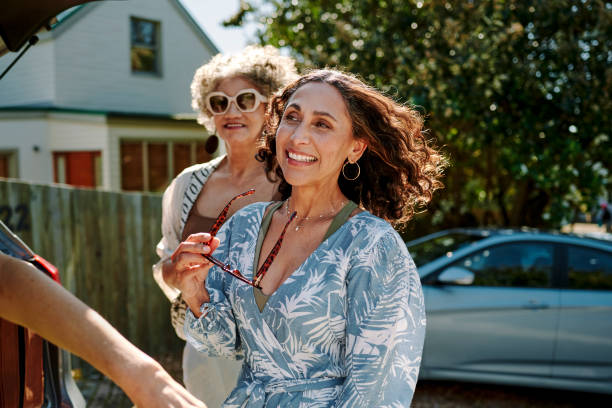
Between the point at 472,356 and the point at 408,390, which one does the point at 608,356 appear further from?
the point at 408,390

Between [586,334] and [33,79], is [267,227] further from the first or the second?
[33,79]

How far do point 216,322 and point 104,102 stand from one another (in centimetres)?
1291

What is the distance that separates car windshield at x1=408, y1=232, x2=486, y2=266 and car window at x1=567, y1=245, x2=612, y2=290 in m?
0.81

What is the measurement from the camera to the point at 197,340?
195 cm

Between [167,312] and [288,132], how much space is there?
16.9ft

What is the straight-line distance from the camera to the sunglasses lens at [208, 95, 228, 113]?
2910mm

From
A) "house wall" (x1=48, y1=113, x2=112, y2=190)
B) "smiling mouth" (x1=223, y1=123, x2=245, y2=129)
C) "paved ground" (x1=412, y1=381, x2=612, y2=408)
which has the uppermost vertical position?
"smiling mouth" (x1=223, y1=123, x2=245, y2=129)

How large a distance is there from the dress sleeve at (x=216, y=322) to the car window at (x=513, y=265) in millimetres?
3627

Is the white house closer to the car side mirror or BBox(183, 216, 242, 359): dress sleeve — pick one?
the car side mirror

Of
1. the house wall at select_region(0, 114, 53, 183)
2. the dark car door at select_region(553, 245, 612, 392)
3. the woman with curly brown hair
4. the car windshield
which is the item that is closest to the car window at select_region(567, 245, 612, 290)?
the dark car door at select_region(553, 245, 612, 392)

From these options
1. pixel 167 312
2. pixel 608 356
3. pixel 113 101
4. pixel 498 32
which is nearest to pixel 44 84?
pixel 113 101

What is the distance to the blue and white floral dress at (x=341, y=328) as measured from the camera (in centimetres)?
163

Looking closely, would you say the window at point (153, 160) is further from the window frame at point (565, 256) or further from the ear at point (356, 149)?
the ear at point (356, 149)

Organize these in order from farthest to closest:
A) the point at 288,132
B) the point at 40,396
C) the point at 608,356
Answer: the point at 608,356 → the point at 288,132 → the point at 40,396
